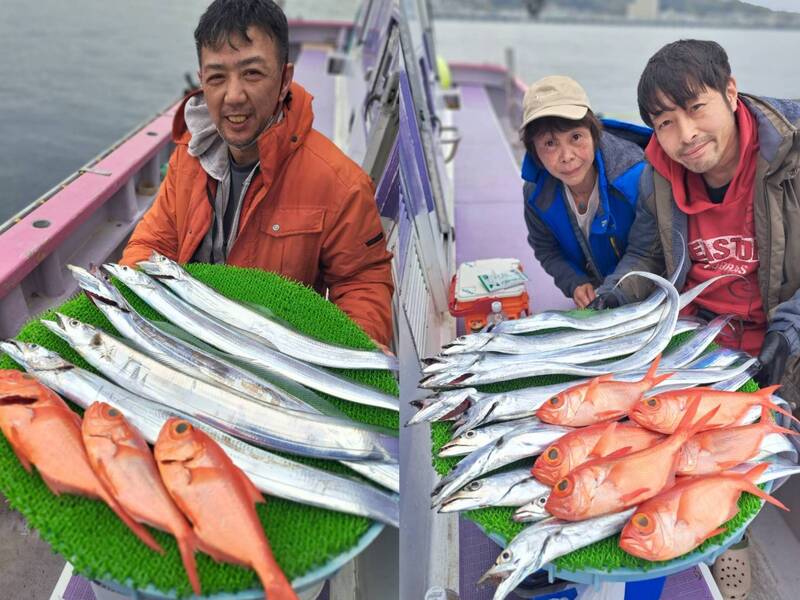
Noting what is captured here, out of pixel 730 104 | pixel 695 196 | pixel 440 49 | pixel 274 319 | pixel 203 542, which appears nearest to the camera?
pixel 203 542

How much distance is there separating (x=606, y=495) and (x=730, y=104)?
1377 mm

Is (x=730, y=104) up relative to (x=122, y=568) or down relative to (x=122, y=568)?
up

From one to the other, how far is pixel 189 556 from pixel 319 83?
6149 millimetres

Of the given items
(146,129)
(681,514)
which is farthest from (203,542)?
(146,129)

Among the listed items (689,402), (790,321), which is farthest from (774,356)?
(689,402)

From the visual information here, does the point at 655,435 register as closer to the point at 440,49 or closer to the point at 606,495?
the point at 606,495

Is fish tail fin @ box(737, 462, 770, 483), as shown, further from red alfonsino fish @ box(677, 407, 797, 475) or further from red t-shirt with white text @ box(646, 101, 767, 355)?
red t-shirt with white text @ box(646, 101, 767, 355)

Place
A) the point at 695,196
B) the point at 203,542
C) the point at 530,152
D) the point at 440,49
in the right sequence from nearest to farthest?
the point at 203,542 → the point at 695,196 → the point at 530,152 → the point at 440,49

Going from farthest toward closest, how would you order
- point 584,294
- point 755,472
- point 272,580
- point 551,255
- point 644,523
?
point 551,255 → point 584,294 → point 755,472 → point 644,523 → point 272,580

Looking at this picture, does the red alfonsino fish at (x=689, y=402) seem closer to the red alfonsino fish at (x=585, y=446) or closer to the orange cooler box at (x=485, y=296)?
the red alfonsino fish at (x=585, y=446)

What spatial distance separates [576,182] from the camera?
8.58 feet

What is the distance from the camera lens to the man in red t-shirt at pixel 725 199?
6.55 feet

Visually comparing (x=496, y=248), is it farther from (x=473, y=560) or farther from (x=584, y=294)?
(x=473, y=560)

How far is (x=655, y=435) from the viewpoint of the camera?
1521 millimetres
